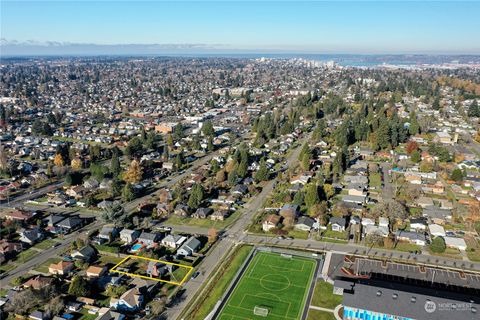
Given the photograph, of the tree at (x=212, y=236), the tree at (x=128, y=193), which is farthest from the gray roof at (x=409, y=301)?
the tree at (x=128, y=193)

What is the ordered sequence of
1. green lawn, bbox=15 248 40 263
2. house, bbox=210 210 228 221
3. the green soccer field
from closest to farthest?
the green soccer field → green lawn, bbox=15 248 40 263 → house, bbox=210 210 228 221

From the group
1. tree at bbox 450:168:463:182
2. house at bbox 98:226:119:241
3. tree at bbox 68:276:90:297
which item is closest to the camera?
tree at bbox 68:276:90:297

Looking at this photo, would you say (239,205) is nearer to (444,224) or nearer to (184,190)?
(184,190)

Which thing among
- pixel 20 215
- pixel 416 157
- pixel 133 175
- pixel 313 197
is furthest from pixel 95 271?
pixel 416 157

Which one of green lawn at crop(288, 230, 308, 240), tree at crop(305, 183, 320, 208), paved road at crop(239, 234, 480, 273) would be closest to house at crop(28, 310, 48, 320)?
paved road at crop(239, 234, 480, 273)

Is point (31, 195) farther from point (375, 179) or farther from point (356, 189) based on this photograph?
point (375, 179)

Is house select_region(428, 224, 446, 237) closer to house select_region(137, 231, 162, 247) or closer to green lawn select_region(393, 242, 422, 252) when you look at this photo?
green lawn select_region(393, 242, 422, 252)

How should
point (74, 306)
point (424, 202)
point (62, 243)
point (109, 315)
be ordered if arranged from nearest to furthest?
point (109, 315), point (74, 306), point (62, 243), point (424, 202)
